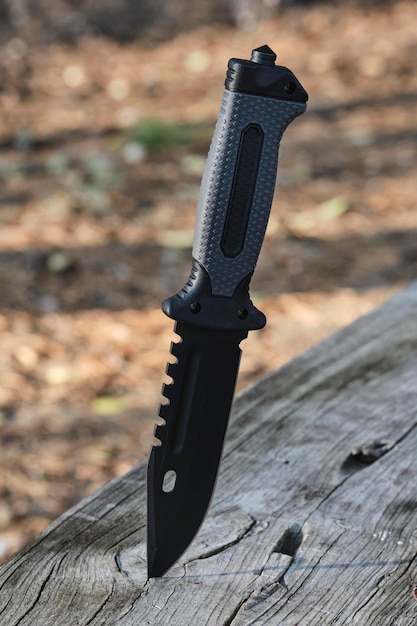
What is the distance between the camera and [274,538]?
1.62 meters

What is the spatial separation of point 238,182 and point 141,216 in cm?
390

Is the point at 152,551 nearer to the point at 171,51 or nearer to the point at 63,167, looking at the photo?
the point at 63,167

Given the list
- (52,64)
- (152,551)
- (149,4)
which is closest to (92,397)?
(152,551)

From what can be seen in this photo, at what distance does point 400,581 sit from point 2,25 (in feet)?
24.0

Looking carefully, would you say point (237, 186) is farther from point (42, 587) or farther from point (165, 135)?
point (165, 135)

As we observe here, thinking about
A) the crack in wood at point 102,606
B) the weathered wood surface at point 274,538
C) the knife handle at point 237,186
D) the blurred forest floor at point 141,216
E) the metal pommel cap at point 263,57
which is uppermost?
the blurred forest floor at point 141,216

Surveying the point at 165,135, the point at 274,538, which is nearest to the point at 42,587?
the point at 274,538

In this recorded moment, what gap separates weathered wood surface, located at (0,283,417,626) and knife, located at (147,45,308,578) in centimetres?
9

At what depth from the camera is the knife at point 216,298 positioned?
4.54ft

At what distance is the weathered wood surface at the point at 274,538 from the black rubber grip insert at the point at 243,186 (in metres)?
Result: 0.55

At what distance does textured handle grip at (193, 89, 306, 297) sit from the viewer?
138 cm

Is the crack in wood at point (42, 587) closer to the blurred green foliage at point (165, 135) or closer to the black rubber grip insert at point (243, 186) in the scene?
the black rubber grip insert at point (243, 186)

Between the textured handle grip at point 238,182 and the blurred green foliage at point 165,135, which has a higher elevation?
the blurred green foliage at point 165,135

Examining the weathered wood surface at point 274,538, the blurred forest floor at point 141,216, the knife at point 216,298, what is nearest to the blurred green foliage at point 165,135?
the blurred forest floor at point 141,216
